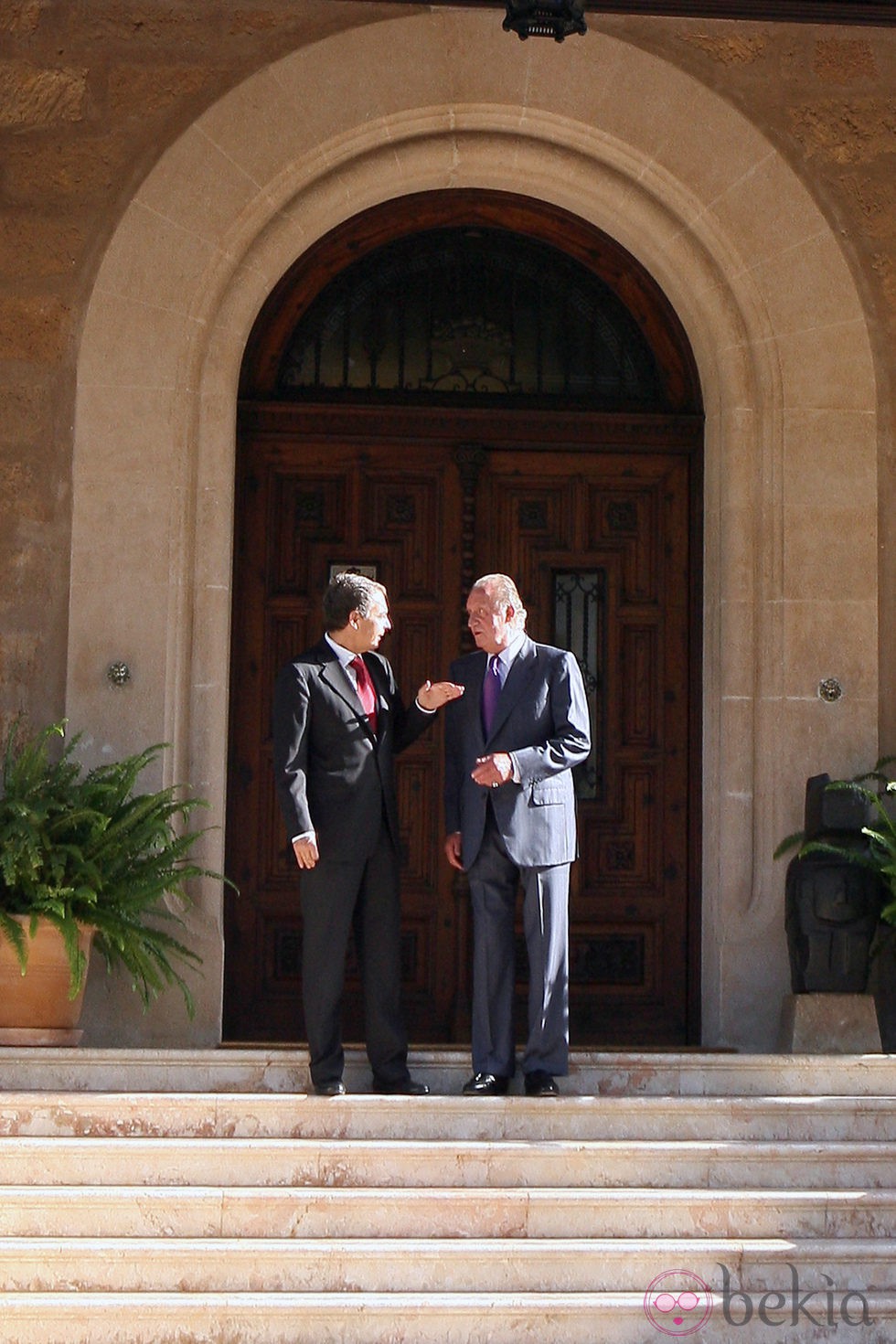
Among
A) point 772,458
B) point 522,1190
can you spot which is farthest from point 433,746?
point 522,1190

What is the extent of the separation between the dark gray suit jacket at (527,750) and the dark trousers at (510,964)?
73 millimetres

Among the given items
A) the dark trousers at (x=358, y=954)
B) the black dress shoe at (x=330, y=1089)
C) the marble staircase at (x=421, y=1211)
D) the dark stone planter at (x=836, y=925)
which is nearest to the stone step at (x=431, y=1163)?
the marble staircase at (x=421, y=1211)

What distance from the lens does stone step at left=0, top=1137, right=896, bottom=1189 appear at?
690 cm

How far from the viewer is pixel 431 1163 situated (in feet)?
22.8

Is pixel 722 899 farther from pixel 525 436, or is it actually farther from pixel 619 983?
pixel 525 436

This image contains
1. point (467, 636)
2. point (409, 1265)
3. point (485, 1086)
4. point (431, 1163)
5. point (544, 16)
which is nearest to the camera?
point (409, 1265)

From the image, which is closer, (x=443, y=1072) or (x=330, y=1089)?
(x=330, y=1089)

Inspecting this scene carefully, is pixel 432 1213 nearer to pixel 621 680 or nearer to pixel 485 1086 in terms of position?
pixel 485 1086

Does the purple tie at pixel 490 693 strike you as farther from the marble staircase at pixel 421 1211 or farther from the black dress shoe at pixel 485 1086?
the marble staircase at pixel 421 1211

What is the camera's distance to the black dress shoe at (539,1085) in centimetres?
745

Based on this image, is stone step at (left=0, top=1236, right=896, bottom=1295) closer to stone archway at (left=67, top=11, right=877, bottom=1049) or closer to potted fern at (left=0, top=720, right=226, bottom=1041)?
potted fern at (left=0, top=720, right=226, bottom=1041)

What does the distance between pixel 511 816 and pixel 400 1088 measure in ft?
3.70

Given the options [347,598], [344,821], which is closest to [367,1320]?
[344,821]

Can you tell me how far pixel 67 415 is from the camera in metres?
9.38
